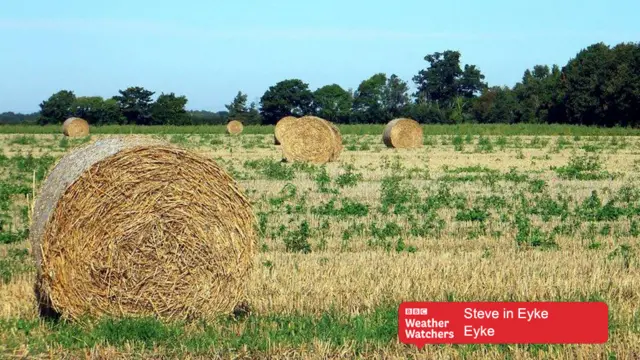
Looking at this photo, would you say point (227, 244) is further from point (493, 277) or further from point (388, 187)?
point (388, 187)

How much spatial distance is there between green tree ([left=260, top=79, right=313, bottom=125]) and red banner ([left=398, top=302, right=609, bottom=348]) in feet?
253

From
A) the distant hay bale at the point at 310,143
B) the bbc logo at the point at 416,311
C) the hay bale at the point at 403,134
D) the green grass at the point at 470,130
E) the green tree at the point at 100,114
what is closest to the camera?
the bbc logo at the point at 416,311

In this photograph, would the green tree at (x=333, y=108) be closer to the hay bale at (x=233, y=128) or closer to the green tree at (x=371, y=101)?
the green tree at (x=371, y=101)

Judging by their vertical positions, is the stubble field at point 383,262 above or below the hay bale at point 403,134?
below

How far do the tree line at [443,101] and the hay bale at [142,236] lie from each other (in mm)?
54899

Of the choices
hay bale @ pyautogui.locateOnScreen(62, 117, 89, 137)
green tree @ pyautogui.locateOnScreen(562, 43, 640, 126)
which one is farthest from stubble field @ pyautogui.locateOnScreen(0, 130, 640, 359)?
green tree @ pyautogui.locateOnScreen(562, 43, 640, 126)

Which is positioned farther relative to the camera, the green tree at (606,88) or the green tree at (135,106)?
the green tree at (135,106)

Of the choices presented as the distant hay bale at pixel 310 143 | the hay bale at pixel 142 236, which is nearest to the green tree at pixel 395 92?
the distant hay bale at pixel 310 143

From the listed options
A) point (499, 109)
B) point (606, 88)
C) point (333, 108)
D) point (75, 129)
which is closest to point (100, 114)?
point (333, 108)

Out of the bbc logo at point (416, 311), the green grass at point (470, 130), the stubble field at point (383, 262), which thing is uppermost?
the bbc logo at point (416, 311)

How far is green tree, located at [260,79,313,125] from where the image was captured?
277 ft

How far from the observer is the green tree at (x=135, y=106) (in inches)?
3066

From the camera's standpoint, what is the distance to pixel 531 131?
50.8 metres

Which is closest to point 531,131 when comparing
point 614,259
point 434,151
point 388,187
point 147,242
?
point 434,151
